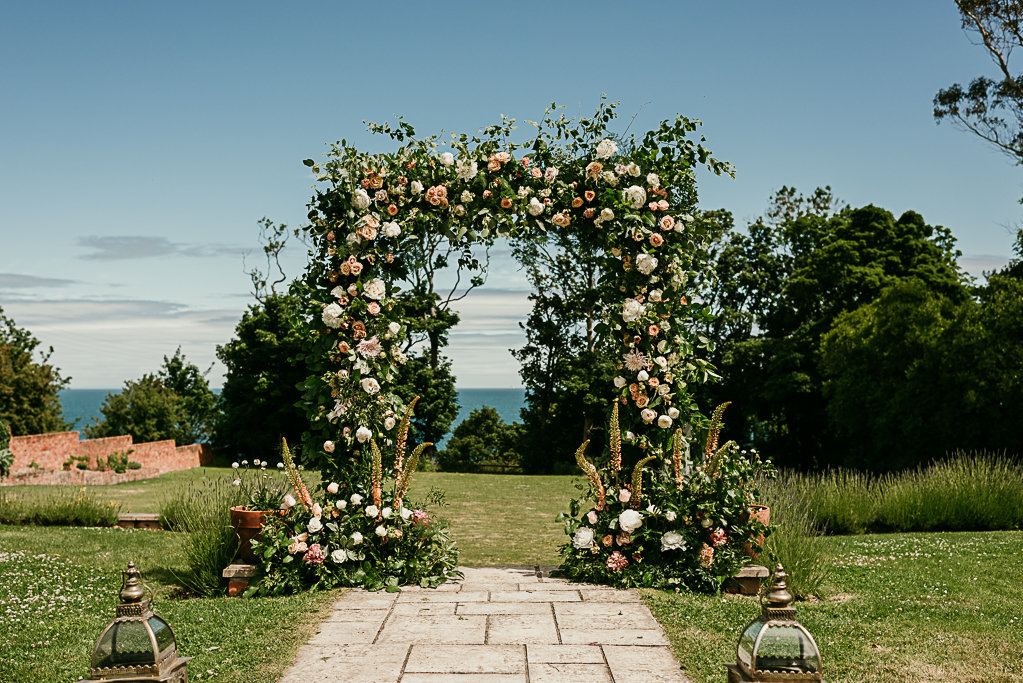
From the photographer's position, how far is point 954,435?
50.0ft

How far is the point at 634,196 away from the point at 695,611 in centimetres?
300

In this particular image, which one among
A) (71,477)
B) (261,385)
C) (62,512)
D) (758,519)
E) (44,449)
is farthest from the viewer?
(261,385)

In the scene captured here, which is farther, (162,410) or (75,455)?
(162,410)

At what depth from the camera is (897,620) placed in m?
5.14

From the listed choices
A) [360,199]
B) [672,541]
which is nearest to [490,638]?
[672,541]

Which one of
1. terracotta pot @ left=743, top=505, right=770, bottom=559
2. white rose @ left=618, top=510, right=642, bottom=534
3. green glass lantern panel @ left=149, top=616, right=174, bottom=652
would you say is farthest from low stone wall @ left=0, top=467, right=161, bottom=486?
green glass lantern panel @ left=149, top=616, right=174, bottom=652

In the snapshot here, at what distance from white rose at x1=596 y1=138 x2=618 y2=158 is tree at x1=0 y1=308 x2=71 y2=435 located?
67.5ft

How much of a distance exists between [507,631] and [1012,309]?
43.8 ft

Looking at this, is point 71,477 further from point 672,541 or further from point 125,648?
point 125,648

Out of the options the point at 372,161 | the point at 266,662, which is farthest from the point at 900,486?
the point at 266,662

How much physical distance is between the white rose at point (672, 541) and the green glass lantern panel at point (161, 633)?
13.2 ft

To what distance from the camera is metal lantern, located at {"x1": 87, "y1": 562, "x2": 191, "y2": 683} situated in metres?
2.29

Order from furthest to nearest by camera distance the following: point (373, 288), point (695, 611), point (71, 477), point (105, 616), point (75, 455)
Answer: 1. point (75, 455)
2. point (71, 477)
3. point (373, 288)
4. point (105, 616)
5. point (695, 611)

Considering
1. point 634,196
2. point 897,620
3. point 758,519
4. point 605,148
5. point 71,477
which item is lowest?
point 897,620
